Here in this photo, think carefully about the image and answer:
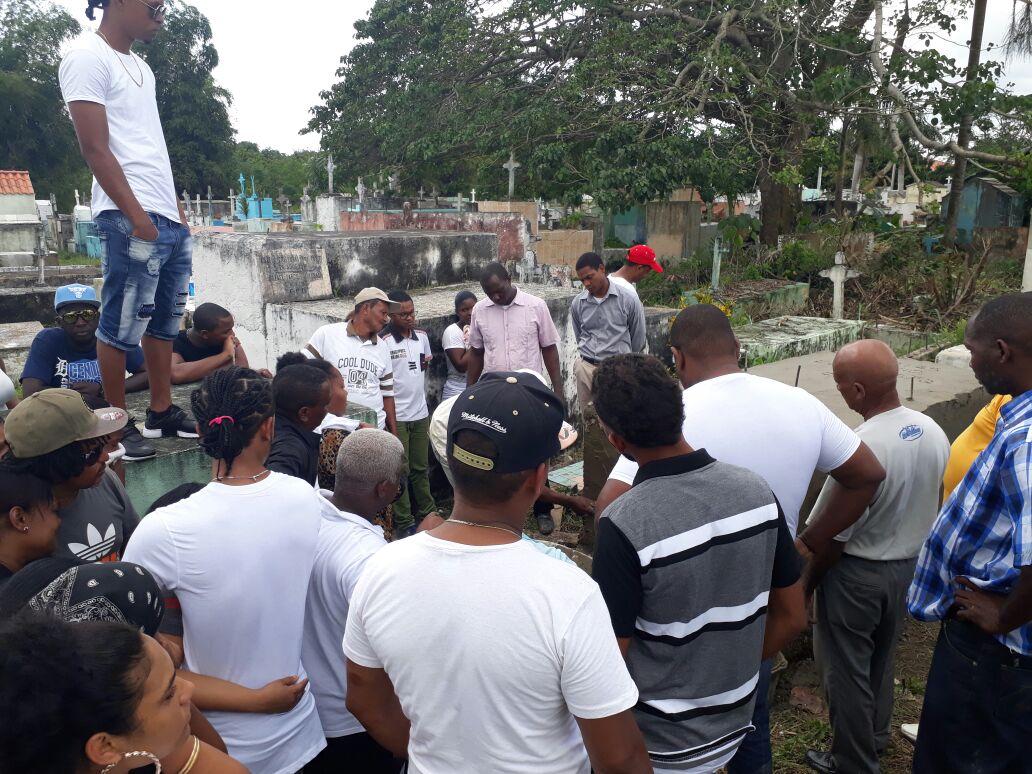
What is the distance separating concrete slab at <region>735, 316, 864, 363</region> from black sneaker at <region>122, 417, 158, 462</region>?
432 centimetres

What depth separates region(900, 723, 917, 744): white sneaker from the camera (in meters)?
3.08

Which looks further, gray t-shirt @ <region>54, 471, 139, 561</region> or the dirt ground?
the dirt ground

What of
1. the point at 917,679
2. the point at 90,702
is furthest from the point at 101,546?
the point at 917,679

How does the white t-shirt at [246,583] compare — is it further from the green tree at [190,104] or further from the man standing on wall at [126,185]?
the green tree at [190,104]

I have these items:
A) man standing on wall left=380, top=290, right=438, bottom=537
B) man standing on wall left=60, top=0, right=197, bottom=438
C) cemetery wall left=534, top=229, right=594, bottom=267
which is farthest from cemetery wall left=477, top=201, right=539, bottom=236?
man standing on wall left=60, top=0, right=197, bottom=438

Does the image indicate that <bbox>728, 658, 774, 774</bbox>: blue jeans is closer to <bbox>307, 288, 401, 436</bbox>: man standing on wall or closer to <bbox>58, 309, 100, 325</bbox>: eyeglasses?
<bbox>307, 288, 401, 436</bbox>: man standing on wall

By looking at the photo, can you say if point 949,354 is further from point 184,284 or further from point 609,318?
point 184,284

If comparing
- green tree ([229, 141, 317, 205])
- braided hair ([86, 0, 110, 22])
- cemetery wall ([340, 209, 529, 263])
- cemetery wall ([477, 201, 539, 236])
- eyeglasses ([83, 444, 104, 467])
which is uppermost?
green tree ([229, 141, 317, 205])

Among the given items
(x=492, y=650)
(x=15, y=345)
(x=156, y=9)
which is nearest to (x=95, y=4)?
(x=156, y=9)

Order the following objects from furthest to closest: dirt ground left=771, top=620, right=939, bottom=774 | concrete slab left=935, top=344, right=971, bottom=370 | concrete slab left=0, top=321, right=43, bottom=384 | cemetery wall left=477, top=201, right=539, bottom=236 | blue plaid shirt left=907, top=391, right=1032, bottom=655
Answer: cemetery wall left=477, top=201, right=539, bottom=236 < concrete slab left=0, top=321, right=43, bottom=384 < concrete slab left=935, top=344, right=971, bottom=370 < dirt ground left=771, top=620, right=939, bottom=774 < blue plaid shirt left=907, top=391, right=1032, bottom=655

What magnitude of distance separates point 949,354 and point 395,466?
4.67m

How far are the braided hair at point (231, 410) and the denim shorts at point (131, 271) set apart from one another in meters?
1.10

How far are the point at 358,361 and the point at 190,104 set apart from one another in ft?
137

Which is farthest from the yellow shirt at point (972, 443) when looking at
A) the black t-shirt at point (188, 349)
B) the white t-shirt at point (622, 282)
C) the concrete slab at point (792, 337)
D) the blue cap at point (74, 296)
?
the blue cap at point (74, 296)
